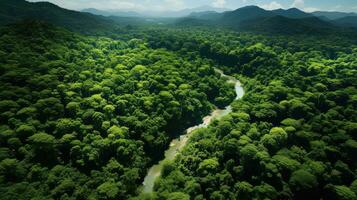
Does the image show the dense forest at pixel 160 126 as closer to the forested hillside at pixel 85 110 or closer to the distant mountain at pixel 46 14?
the forested hillside at pixel 85 110

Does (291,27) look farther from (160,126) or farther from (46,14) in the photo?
(46,14)

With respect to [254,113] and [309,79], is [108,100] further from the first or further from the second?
[309,79]

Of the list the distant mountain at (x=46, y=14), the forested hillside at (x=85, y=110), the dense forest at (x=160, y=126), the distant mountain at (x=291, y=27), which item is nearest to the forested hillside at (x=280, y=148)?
the dense forest at (x=160, y=126)

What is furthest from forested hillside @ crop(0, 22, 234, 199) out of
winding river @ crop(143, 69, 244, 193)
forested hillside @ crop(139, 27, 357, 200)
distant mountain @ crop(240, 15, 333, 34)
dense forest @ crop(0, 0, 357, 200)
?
distant mountain @ crop(240, 15, 333, 34)

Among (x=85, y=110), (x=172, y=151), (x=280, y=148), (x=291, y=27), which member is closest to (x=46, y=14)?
(x=85, y=110)

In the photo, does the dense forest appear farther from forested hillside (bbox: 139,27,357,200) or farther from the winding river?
the winding river

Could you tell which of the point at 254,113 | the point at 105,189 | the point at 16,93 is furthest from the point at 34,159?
the point at 254,113

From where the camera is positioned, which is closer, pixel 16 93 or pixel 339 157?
pixel 339 157
